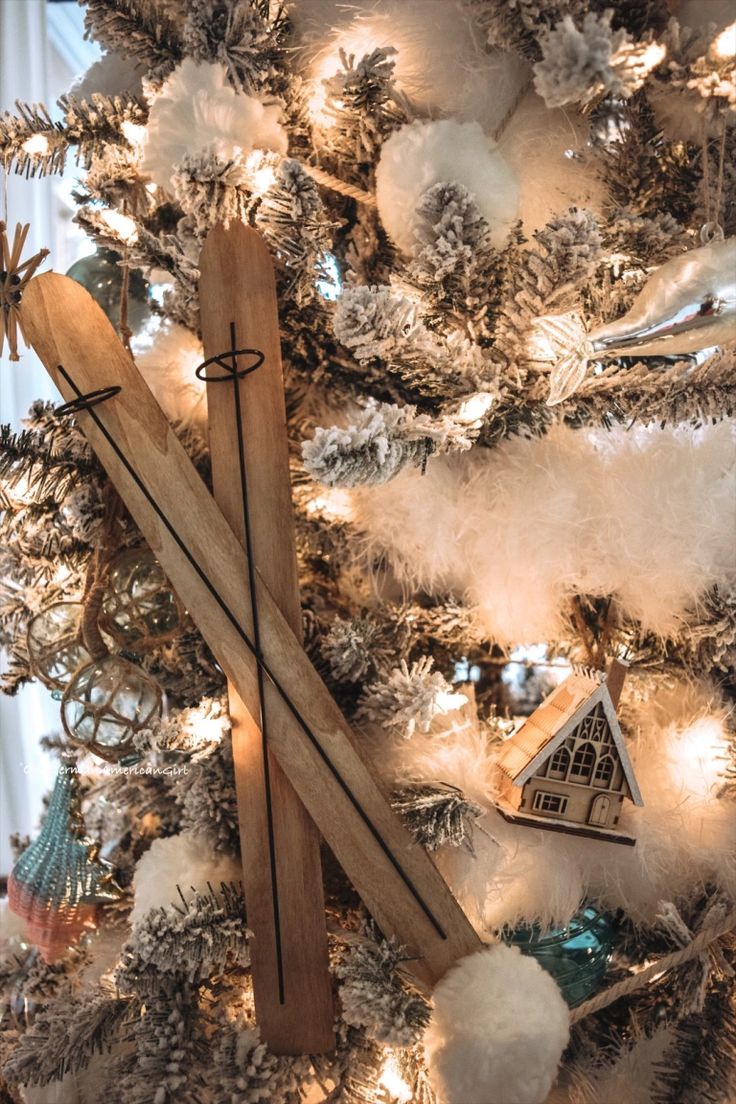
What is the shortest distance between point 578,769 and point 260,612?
27cm

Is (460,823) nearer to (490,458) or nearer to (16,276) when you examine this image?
(490,458)

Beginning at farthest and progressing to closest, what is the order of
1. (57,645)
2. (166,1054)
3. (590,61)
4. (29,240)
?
(29,240)
(57,645)
(166,1054)
(590,61)

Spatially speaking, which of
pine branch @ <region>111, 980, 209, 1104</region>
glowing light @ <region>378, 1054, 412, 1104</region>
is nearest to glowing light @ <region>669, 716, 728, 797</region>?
glowing light @ <region>378, 1054, 412, 1104</region>

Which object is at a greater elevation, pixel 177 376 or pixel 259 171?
pixel 259 171

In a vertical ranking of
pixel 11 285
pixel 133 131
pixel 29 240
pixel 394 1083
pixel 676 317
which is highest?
pixel 29 240

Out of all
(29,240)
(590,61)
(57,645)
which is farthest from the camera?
(29,240)

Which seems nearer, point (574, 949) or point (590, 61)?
point (590, 61)

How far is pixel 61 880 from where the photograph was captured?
0.77m

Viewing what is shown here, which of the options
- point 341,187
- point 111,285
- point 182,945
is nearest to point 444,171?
point 341,187

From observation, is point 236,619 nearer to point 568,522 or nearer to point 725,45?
point 568,522

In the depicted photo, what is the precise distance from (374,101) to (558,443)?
0.96ft

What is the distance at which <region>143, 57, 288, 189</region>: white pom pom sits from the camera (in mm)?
570

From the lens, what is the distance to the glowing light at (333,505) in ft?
2.33

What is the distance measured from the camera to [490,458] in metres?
0.69
